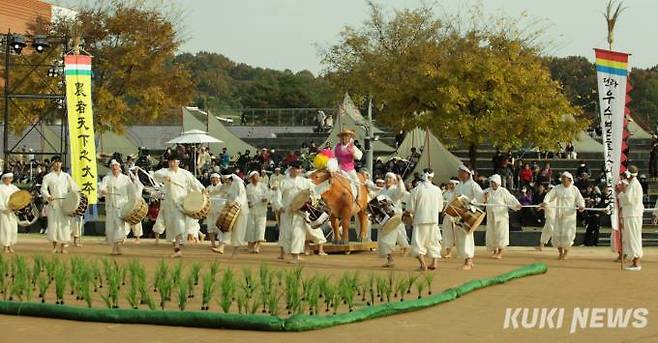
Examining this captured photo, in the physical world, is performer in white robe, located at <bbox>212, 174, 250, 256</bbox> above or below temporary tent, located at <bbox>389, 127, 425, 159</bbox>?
below

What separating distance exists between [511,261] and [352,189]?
10.1 feet

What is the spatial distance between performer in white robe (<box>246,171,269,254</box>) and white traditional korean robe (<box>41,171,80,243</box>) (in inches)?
130

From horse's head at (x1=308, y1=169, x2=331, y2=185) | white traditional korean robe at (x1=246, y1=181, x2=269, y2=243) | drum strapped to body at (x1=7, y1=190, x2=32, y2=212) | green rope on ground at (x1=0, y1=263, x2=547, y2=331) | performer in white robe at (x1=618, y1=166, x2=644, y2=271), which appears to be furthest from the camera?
white traditional korean robe at (x1=246, y1=181, x2=269, y2=243)

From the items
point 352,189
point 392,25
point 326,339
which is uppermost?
point 392,25

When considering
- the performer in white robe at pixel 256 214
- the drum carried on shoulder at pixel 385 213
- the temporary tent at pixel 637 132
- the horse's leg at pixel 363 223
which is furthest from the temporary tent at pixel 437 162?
the temporary tent at pixel 637 132

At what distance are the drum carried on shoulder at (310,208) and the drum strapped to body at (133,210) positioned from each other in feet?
10.7

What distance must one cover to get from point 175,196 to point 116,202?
1489 mm

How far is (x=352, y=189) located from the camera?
1898cm

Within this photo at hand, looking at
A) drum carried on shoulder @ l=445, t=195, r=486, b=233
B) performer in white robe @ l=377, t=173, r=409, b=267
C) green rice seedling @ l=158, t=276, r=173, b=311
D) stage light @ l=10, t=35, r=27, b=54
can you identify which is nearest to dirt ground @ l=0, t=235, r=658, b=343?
performer in white robe @ l=377, t=173, r=409, b=267

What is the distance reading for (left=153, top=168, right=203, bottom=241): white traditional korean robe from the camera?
731 inches

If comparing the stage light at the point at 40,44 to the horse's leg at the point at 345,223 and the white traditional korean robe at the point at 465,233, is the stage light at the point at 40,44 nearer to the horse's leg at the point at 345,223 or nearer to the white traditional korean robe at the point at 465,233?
the horse's leg at the point at 345,223

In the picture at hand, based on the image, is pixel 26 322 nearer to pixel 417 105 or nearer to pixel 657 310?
pixel 657 310

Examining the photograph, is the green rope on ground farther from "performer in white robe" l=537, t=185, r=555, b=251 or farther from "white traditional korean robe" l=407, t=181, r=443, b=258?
"performer in white robe" l=537, t=185, r=555, b=251

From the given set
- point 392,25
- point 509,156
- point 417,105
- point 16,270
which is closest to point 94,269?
point 16,270
